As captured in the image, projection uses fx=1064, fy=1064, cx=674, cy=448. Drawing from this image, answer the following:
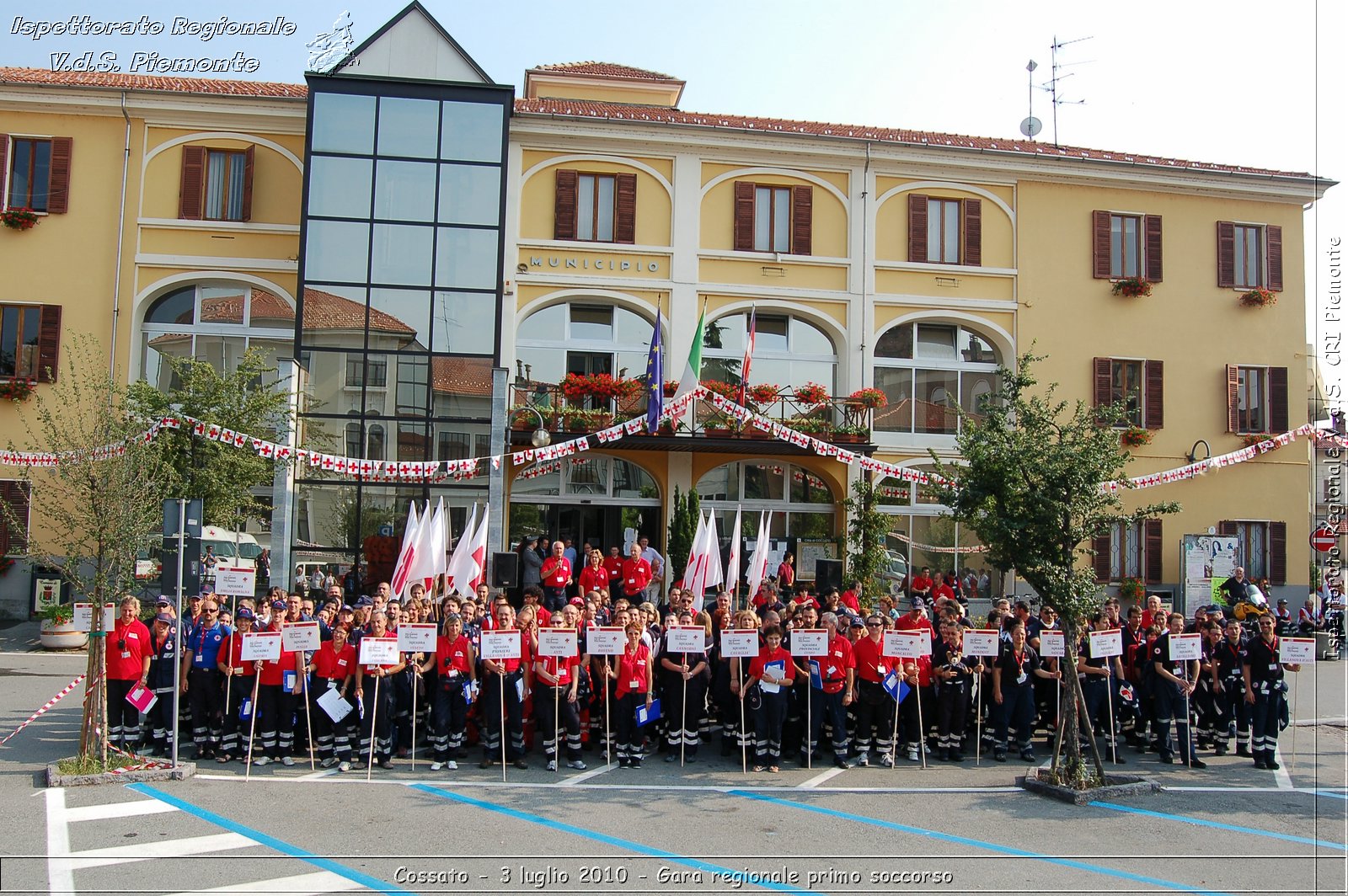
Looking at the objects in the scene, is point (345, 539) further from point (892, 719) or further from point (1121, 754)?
point (1121, 754)

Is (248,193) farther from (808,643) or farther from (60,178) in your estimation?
(808,643)

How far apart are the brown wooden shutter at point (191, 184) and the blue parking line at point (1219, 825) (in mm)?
21988

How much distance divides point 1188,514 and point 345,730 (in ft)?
71.1

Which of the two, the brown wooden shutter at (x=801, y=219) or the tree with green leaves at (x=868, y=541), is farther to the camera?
the brown wooden shutter at (x=801, y=219)

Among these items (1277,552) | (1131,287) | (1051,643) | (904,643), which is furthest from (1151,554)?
(904,643)

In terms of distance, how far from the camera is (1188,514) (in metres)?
25.8

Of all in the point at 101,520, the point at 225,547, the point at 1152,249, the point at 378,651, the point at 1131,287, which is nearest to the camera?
the point at 101,520

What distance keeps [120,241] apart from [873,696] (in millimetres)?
20168

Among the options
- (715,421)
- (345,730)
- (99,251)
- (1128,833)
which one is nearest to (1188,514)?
(715,421)

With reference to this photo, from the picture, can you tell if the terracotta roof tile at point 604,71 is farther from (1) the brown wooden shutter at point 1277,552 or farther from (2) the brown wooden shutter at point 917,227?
(1) the brown wooden shutter at point 1277,552

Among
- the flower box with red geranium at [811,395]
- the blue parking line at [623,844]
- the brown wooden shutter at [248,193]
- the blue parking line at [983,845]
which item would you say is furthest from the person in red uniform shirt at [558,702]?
the brown wooden shutter at [248,193]

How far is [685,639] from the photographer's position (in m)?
11.7

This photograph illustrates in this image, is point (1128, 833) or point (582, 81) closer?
point (1128, 833)

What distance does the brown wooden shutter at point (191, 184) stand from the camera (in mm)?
23859
